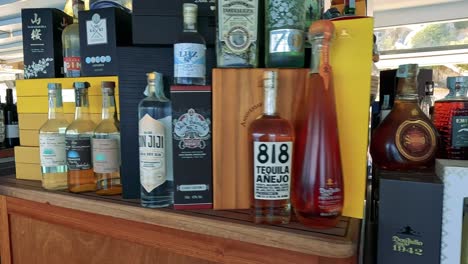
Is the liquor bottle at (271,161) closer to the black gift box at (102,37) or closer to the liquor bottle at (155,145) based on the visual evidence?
the liquor bottle at (155,145)

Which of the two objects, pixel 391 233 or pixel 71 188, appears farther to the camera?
pixel 71 188

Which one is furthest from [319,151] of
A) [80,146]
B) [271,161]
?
[80,146]

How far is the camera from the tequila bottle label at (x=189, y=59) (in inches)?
23.2

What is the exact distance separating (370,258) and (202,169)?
44 centimetres

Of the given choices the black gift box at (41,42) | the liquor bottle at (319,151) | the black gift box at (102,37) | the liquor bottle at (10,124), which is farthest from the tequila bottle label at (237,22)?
the liquor bottle at (10,124)

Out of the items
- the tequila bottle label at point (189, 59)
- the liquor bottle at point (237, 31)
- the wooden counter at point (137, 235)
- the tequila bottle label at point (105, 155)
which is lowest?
the wooden counter at point (137, 235)

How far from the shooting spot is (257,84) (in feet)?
1.96

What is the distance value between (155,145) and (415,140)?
0.52m

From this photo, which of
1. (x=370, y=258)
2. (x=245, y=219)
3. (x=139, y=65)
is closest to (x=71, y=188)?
(x=139, y=65)

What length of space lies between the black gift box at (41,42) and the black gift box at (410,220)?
83 cm

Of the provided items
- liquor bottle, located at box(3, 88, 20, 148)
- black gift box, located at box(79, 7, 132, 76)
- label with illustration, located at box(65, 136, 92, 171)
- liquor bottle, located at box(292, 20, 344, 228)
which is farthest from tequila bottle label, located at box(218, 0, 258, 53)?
liquor bottle, located at box(3, 88, 20, 148)

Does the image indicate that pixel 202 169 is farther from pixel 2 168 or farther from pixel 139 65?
pixel 2 168

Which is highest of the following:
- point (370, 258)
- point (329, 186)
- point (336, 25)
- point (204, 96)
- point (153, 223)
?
point (336, 25)

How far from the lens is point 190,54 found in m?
0.59
